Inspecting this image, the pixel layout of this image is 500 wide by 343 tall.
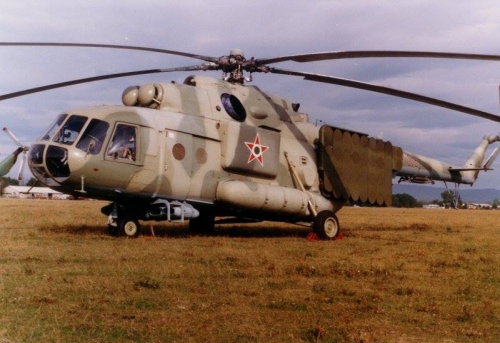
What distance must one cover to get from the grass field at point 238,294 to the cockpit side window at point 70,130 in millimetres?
2187

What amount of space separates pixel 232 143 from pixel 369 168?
5260 mm

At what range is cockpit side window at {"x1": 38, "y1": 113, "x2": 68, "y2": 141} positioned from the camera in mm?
12047

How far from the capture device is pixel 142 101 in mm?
13578

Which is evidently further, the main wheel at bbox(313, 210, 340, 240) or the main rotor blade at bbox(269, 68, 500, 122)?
the main wheel at bbox(313, 210, 340, 240)

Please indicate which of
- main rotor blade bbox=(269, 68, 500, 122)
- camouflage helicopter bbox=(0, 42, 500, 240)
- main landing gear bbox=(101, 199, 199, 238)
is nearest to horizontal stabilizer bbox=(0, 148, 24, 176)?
camouflage helicopter bbox=(0, 42, 500, 240)

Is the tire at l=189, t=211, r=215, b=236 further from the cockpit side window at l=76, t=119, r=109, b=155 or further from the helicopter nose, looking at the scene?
the helicopter nose

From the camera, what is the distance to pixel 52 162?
38.3ft

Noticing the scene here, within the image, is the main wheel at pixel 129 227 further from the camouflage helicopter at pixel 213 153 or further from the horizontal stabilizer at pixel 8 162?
the horizontal stabilizer at pixel 8 162

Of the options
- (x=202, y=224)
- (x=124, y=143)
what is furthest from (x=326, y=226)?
(x=124, y=143)

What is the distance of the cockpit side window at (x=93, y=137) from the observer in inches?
466

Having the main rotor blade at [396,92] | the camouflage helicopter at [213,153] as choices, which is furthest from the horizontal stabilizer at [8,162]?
the main rotor blade at [396,92]

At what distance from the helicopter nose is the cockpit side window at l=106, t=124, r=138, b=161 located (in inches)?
37.2

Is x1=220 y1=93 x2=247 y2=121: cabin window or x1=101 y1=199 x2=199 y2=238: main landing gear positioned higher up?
x1=220 y1=93 x2=247 y2=121: cabin window

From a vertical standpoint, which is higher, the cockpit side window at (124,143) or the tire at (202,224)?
the cockpit side window at (124,143)
